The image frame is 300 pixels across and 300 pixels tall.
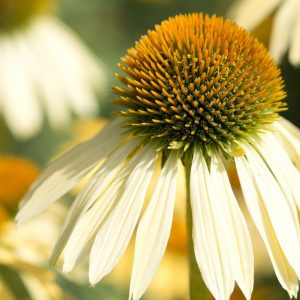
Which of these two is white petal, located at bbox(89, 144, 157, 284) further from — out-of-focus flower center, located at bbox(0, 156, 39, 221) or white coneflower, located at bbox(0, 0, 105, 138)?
white coneflower, located at bbox(0, 0, 105, 138)

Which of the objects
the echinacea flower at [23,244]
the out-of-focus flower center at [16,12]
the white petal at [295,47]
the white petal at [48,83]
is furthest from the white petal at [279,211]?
the out-of-focus flower center at [16,12]

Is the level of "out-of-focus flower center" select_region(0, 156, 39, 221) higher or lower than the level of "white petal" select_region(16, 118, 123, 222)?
lower

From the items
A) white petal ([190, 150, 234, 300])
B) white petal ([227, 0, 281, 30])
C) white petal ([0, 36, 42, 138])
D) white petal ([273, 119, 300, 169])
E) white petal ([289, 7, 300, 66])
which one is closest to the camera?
white petal ([190, 150, 234, 300])

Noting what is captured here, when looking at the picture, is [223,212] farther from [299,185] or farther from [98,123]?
[98,123]

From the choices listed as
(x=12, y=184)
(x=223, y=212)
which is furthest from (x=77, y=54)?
(x=223, y=212)

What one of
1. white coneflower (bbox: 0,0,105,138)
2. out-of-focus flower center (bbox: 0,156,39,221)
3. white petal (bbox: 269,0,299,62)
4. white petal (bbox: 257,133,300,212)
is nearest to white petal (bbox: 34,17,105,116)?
white coneflower (bbox: 0,0,105,138)

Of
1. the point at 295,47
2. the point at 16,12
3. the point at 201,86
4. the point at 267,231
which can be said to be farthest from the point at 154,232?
the point at 16,12

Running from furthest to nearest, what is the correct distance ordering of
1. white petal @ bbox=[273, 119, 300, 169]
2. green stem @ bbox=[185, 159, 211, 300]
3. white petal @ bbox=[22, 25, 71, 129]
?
white petal @ bbox=[22, 25, 71, 129] < white petal @ bbox=[273, 119, 300, 169] < green stem @ bbox=[185, 159, 211, 300]
